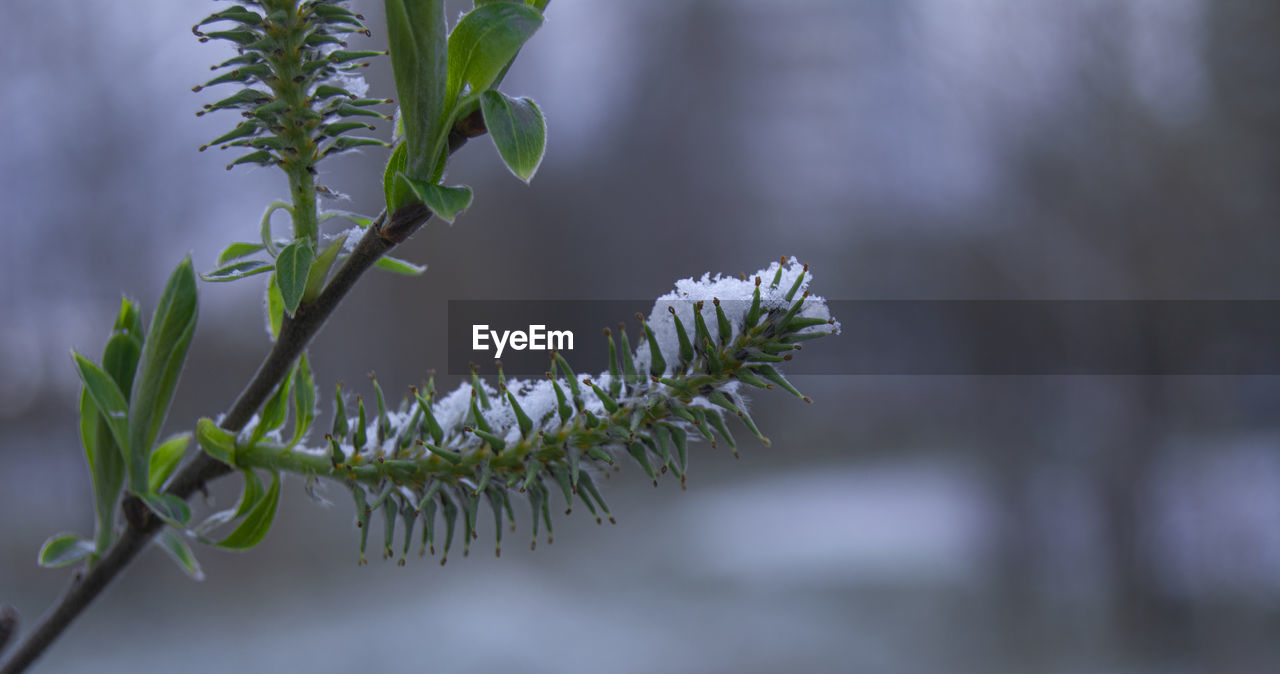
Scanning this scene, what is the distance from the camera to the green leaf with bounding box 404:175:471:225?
155 millimetres

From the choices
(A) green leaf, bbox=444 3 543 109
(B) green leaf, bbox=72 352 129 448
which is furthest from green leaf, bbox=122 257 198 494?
(A) green leaf, bbox=444 3 543 109

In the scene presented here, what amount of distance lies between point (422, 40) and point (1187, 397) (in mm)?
1885

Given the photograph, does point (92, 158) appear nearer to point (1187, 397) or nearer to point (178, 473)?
point (178, 473)

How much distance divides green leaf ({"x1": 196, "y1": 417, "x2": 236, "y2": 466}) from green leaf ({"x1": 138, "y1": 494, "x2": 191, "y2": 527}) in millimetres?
15

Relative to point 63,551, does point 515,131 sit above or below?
above

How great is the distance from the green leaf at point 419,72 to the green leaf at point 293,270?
3 cm

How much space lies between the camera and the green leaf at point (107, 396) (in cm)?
21

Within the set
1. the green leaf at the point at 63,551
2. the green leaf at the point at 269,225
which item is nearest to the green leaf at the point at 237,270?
the green leaf at the point at 269,225

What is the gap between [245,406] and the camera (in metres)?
0.21

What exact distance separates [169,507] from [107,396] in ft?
0.11

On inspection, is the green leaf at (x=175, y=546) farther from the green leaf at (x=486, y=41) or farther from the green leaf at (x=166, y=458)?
the green leaf at (x=486, y=41)

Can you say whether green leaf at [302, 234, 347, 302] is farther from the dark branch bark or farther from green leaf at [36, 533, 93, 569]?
green leaf at [36, 533, 93, 569]

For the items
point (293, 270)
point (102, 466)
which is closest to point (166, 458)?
point (102, 466)

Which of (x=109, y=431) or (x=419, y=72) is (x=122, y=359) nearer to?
(x=109, y=431)
